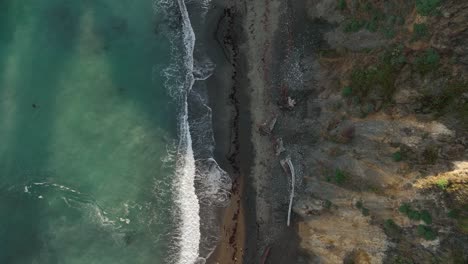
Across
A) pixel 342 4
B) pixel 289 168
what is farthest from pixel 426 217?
pixel 342 4

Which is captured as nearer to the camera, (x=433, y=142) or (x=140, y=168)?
(x=433, y=142)

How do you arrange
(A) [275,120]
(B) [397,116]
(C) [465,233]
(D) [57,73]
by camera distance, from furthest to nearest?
(D) [57,73] < (A) [275,120] < (B) [397,116] < (C) [465,233]

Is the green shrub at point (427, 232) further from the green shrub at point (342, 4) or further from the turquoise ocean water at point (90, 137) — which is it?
the green shrub at point (342, 4)

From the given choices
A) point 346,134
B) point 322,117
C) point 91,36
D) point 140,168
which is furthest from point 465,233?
point 91,36

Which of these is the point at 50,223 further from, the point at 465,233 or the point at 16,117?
the point at 465,233

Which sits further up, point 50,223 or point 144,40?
point 144,40

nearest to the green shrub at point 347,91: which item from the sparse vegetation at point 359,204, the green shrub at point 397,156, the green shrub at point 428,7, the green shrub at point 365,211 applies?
the green shrub at point 397,156
